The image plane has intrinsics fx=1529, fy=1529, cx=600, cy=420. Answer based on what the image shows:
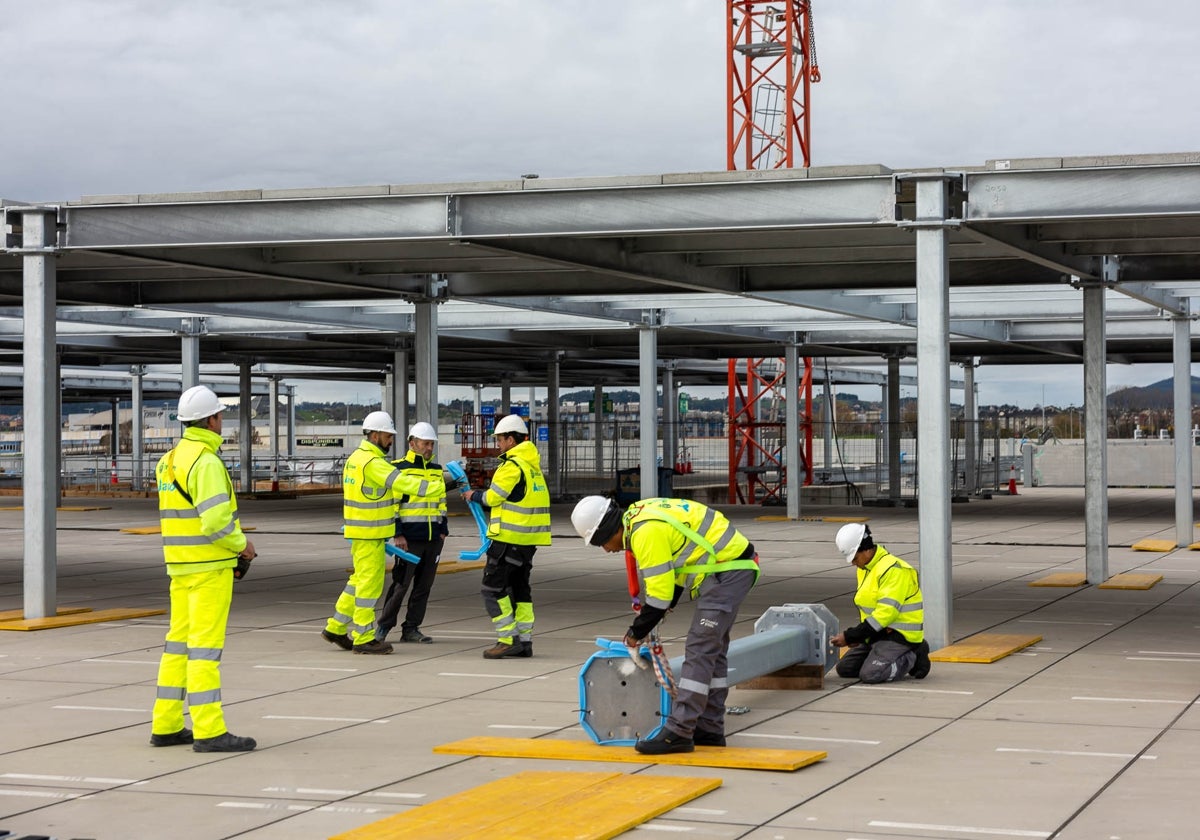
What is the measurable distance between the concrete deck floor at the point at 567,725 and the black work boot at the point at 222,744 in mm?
95

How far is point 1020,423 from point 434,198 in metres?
85.2

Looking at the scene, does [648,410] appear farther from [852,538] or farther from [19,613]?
[852,538]

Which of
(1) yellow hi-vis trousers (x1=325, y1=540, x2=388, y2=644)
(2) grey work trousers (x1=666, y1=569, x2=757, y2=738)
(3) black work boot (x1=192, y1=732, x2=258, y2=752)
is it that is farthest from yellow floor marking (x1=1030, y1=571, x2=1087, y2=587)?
(3) black work boot (x1=192, y1=732, x2=258, y2=752)

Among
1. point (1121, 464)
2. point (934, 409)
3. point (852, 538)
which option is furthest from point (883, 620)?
point (1121, 464)

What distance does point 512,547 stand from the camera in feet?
43.2

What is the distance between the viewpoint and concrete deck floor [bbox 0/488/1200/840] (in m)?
7.49

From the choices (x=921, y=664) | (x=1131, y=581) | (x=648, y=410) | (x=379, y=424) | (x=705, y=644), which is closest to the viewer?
(x=705, y=644)

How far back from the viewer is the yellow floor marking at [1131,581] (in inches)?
744

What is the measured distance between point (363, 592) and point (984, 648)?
5458mm

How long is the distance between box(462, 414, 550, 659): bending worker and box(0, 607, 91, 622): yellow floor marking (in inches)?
221

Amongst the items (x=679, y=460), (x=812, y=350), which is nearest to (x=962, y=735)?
(x=812, y=350)

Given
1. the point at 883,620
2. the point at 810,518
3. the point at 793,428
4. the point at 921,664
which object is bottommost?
the point at 921,664

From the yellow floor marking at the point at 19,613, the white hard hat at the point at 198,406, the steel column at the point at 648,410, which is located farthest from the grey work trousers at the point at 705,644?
the steel column at the point at 648,410

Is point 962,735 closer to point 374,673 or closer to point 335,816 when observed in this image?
point 335,816
